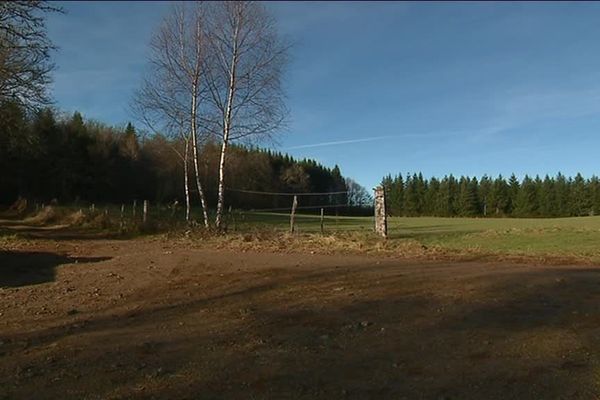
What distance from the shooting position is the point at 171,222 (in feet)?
82.9

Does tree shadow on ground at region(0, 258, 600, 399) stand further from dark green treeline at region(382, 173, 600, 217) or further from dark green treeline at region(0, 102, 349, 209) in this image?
dark green treeline at region(382, 173, 600, 217)

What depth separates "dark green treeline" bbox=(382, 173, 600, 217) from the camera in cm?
9606

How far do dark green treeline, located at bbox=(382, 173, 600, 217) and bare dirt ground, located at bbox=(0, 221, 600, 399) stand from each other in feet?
278

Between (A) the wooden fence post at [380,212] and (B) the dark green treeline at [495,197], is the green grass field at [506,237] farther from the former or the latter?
(B) the dark green treeline at [495,197]

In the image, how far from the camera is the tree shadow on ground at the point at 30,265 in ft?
37.6

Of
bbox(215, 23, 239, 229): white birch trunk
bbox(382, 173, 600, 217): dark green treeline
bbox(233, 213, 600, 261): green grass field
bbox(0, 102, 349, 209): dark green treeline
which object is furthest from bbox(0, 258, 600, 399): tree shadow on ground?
bbox(382, 173, 600, 217): dark green treeline

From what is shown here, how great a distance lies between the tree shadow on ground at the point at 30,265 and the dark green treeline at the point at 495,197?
8098cm

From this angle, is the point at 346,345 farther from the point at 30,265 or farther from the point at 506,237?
the point at 506,237

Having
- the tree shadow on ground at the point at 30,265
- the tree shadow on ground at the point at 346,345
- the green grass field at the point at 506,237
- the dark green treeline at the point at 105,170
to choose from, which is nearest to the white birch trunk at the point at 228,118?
the green grass field at the point at 506,237

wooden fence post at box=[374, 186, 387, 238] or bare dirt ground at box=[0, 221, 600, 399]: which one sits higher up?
wooden fence post at box=[374, 186, 387, 238]

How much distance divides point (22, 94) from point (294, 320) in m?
19.5

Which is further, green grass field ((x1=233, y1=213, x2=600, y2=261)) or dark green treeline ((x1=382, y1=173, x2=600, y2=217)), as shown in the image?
dark green treeline ((x1=382, y1=173, x2=600, y2=217))

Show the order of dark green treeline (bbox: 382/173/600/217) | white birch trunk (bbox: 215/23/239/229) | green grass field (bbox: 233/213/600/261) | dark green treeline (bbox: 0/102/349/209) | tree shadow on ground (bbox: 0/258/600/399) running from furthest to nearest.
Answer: dark green treeline (bbox: 382/173/600/217) < dark green treeline (bbox: 0/102/349/209) < white birch trunk (bbox: 215/23/239/229) < green grass field (bbox: 233/213/600/261) < tree shadow on ground (bbox: 0/258/600/399)

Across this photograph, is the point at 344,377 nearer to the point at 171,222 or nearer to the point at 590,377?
the point at 590,377
